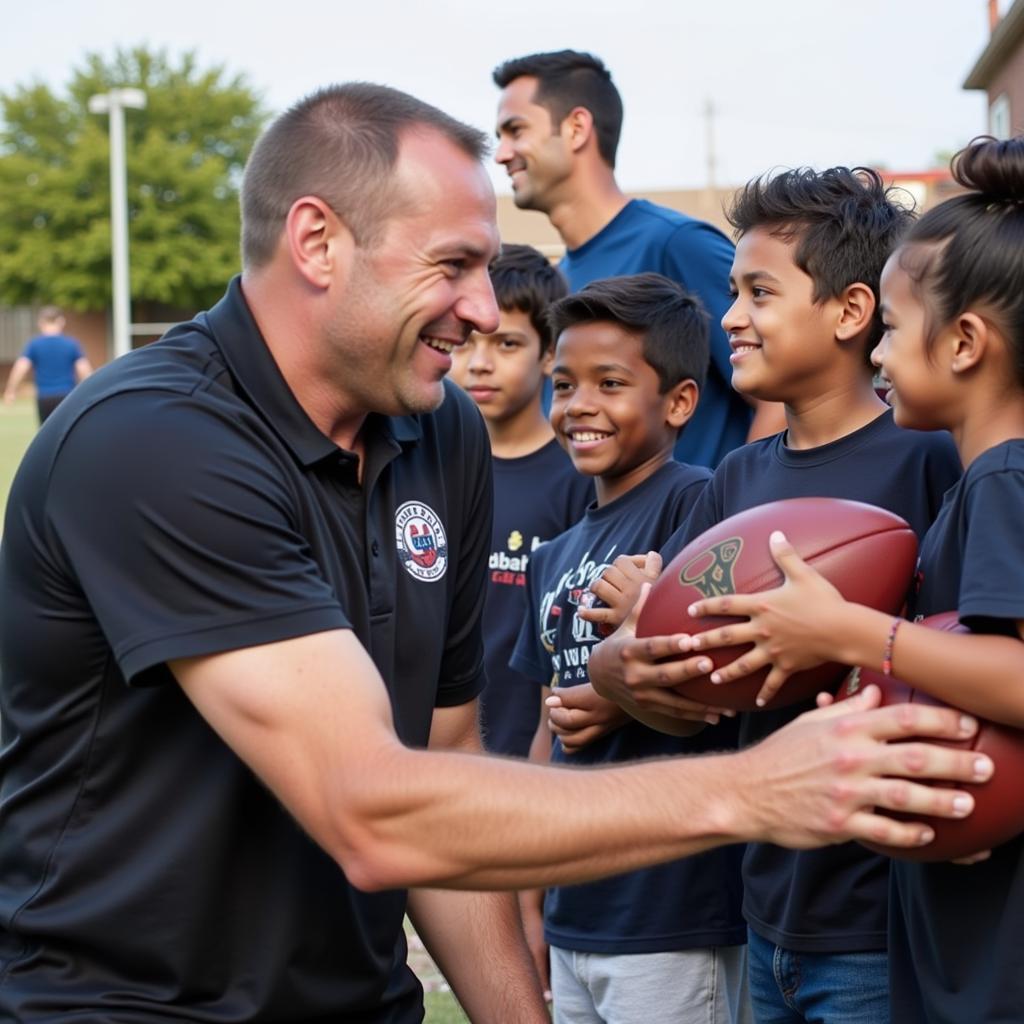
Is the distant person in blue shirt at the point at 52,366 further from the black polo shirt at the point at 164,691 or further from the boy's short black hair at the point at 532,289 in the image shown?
the black polo shirt at the point at 164,691

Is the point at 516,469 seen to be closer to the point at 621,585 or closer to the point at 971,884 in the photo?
the point at 621,585

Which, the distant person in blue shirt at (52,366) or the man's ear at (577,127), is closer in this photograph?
the man's ear at (577,127)

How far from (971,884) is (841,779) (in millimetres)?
635

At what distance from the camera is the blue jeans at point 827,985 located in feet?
9.77

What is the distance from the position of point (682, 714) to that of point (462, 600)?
0.50 meters

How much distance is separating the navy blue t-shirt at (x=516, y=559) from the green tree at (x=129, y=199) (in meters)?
51.0

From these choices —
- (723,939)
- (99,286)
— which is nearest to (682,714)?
(723,939)

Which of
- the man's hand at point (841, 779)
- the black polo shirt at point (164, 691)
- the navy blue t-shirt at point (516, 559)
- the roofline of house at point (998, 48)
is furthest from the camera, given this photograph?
the roofline of house at point (998, 48)

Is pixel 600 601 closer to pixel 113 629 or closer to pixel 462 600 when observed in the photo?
pixel 462 600

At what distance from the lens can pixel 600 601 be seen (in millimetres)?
3623

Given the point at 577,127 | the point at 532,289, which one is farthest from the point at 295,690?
the point at 577,127

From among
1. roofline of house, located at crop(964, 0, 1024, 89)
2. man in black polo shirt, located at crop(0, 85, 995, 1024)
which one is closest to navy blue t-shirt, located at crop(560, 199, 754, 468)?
man in black polo shirt, located at crop(0, 85, 995, 1024)

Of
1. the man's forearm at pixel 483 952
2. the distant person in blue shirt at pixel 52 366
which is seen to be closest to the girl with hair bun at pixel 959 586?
the man's forearm at pixel 483 952

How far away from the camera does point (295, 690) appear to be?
2236 mm
